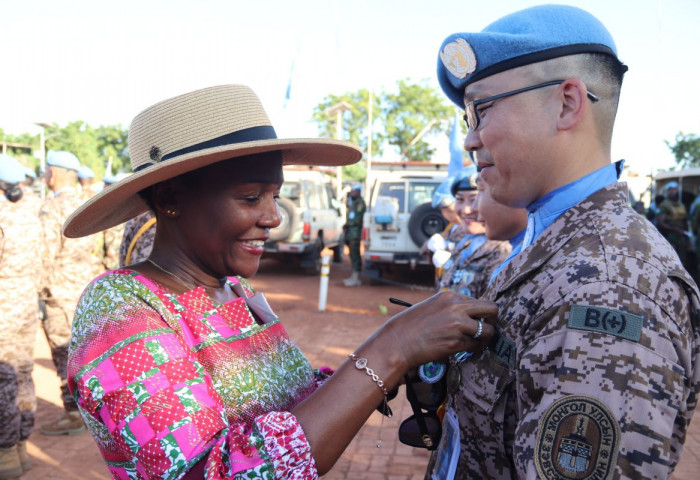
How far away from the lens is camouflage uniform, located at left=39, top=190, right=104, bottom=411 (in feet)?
16.5

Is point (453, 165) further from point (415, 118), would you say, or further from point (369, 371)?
point (415, 118)

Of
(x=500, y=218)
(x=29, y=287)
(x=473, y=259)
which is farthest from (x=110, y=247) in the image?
(x=500, y=218)

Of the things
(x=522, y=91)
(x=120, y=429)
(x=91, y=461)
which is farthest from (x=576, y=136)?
(x=91, y=461)

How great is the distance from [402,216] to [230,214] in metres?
10.4

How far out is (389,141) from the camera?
1628 inches

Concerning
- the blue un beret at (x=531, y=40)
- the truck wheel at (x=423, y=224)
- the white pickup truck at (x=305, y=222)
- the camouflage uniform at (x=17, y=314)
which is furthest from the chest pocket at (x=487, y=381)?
the white pickup truck at (x=305, y=222)

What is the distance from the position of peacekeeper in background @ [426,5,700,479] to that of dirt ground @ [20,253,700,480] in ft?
9.69

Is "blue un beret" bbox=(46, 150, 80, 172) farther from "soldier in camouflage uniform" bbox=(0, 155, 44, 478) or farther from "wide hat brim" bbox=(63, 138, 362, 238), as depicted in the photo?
"wide hat brim" bbox=(63, 138, 362, 238)

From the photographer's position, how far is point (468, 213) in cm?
440

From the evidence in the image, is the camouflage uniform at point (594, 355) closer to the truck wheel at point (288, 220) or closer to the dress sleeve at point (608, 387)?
the dress sleeve at point (608, 387)

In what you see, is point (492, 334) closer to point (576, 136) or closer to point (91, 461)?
point (576, 136)

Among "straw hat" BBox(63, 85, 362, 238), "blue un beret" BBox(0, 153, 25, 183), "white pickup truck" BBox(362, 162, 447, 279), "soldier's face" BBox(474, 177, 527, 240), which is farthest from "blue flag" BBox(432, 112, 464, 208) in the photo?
"straw hat" BBox(63, 85, 362, 238)

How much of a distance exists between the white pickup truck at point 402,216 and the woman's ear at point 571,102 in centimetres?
959

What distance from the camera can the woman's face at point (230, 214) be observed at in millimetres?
1572
